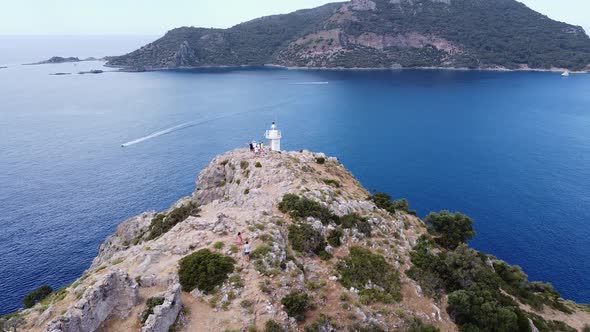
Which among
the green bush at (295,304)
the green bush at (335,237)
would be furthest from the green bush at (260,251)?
the green bush at (335,237)

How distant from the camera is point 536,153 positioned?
126375 millimetres

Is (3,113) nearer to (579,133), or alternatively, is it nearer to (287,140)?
(287,140)

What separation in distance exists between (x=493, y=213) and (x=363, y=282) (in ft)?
220

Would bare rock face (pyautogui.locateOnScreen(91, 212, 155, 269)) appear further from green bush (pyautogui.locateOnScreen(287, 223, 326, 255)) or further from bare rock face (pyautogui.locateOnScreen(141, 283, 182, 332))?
bare rock face (pyautogui.locateOnScreen(141, 283, 182, 332))

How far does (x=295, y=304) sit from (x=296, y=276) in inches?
154

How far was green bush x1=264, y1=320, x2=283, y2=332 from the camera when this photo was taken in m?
26.3

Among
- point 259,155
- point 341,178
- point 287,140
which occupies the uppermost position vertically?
point 259,155

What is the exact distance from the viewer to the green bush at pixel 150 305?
84.5 ft

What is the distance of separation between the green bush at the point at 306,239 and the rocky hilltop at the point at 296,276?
0.34 ft

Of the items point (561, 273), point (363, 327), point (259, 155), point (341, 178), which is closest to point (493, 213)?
point (561, 273)

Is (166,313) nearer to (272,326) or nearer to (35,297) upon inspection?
(272,326)

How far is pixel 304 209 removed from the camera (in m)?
41.1

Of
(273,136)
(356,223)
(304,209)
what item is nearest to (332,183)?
(356,223)

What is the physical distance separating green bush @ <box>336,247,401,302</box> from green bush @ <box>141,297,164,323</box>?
15.3m
